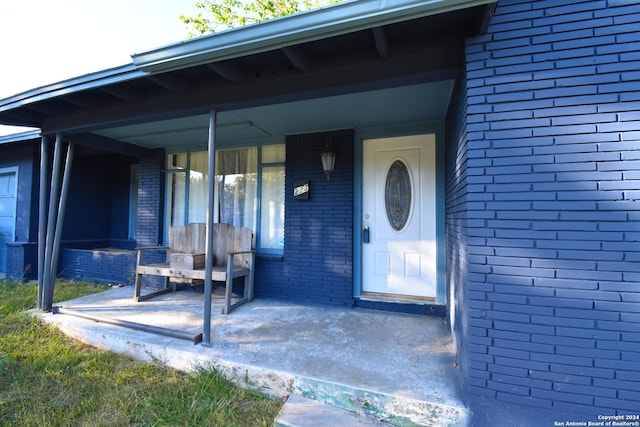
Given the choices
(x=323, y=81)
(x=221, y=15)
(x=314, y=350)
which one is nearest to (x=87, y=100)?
(x=323, y=81)

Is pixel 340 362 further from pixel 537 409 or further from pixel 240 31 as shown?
pixel 240 31

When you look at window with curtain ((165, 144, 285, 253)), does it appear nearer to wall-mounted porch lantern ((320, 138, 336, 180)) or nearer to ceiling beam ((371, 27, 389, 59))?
wall-mounted porch lantern ((320, 138, 336, 180))

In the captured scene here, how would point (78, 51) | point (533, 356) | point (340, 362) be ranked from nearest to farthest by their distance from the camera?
point (533, 356), point (340, 362), point (78, 51)

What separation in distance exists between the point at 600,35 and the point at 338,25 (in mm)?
1441

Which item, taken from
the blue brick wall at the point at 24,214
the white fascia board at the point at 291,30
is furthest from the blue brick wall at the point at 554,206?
the blue brick wall at the point at 24,214

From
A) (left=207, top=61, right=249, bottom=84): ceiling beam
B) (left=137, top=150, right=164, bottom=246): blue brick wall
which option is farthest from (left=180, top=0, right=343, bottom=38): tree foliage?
(left=207, top=61, right=249, bottom=84): ceiling beam

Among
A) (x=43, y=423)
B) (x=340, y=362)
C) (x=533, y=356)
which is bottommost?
(x=43, y=423)

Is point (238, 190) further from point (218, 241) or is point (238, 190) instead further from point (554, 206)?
point (554, 206)

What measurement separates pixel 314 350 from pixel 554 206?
75.3 inches

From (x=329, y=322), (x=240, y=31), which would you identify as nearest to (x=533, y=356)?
(x=329, y=322)

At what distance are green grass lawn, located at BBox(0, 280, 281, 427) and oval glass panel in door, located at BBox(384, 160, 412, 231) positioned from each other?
2.29 meters

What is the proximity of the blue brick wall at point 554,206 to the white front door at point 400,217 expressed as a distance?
5.20ft

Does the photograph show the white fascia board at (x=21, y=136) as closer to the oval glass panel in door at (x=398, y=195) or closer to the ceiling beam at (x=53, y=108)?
the ceiling beam at (x=53, y=108)

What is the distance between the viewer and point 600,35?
1.54 metres
